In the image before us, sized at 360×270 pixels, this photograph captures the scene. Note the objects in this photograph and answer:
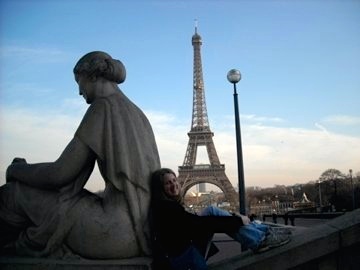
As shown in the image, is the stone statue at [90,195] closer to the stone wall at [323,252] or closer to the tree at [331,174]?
the stone wall at [323,252]

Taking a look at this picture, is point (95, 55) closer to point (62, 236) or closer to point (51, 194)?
point (51, 194)

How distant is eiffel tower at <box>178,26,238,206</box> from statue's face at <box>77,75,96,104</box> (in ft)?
174

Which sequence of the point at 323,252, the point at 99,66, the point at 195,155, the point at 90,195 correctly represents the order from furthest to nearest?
the point at 195,155 < the point at 99,66 < the point at 90,195 < the point at 323,252

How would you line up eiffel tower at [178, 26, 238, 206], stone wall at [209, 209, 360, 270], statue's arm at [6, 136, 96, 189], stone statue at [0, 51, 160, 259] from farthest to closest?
eiffel tower at [178, 26, 238, 206], statue's arm at [6, 136, 96, 189], stone statue at [0, 51, 160, 259], stone wall at [209, 209, 360, 270]

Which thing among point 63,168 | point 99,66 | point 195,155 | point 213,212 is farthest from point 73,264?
point 195,155

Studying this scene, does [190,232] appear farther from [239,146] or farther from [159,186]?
[239,146]

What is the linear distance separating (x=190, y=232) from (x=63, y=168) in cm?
122

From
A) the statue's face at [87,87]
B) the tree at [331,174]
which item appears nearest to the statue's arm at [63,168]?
the statue's face at [87,87]

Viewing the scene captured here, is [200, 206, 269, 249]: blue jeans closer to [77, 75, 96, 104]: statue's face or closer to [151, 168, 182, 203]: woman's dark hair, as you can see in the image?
[151, 168, 182, 203]: woman's dark hair

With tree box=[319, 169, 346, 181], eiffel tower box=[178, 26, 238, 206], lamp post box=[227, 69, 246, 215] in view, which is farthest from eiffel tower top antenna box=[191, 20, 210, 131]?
lamp post box=[227, 69, 246, 215]

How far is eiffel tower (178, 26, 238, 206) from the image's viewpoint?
6094cm

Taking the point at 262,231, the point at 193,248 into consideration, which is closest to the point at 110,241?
the point at 193,248

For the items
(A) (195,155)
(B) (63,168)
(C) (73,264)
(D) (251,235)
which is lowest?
(C) (73,264)

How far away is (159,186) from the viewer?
3.73 meters
